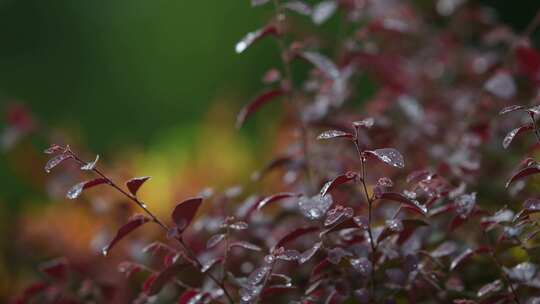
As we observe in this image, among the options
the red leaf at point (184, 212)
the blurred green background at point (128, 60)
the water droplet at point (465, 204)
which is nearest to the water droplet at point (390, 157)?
the water droplet at point (465, 204)

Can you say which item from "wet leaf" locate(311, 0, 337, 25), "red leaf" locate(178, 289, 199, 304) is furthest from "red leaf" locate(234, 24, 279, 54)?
"red leaf" locate(178, 289, 199, 304)

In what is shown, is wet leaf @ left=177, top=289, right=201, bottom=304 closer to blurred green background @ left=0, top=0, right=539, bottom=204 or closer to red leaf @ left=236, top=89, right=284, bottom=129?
red leaf @ left=236, top=89, right=284, bottom=129

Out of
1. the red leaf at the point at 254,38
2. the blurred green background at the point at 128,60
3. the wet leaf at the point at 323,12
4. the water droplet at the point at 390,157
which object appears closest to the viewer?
the water droplet at the point at 390,157

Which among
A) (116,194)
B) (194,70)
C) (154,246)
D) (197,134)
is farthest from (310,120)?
(194,70)

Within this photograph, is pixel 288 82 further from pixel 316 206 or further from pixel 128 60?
pixel 128 60

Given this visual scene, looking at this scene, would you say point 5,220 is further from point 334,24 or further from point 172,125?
point 334,24

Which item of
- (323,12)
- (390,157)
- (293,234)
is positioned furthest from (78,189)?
(323,12)

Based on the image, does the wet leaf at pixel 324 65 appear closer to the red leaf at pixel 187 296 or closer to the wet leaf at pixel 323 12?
the wet leaf at pixel 323 12

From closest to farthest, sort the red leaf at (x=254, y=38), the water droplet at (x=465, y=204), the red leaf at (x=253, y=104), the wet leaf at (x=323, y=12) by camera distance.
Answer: the water droplet at (x=465, y=204)
the red leaf at (x=254, y=38)
the red leaf at (x=253, y=104)
the wet leaf at (x=323, y=12)
